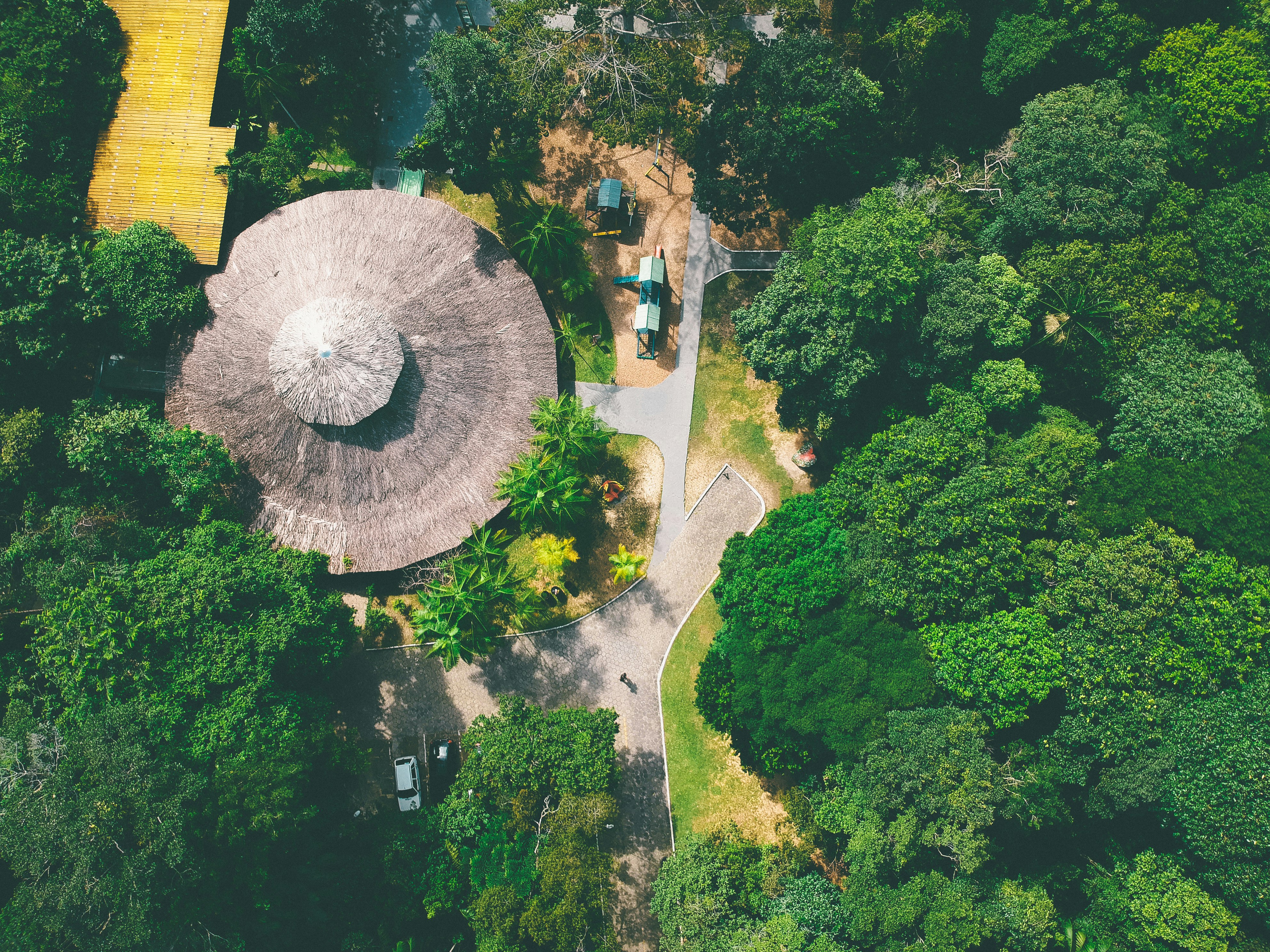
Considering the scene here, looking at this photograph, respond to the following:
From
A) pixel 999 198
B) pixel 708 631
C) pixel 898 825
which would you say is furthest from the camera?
pixel 708 631

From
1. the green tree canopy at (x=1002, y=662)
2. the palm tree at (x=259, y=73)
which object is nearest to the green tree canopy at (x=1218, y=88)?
the green tree canopy at (x=1002, y=662)

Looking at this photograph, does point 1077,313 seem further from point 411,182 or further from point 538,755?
point 411,182

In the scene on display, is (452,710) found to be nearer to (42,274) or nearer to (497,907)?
(497,907)

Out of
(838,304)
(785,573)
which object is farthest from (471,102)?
(785,573)

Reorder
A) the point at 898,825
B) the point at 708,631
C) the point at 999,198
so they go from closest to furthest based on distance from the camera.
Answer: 1. the point at 898,825
2. the point at 999,198
3. the point at 708,631

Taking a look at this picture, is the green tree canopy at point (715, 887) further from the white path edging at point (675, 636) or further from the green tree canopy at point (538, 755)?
the green tree canopy at point (538, 755)

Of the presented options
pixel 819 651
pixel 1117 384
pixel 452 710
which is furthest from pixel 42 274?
pixel 1117 384

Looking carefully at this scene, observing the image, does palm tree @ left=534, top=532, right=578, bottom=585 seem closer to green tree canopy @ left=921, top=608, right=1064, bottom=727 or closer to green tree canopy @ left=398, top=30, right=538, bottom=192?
green tree canopy @ left=921, top=608, right=1064, bottom=727
